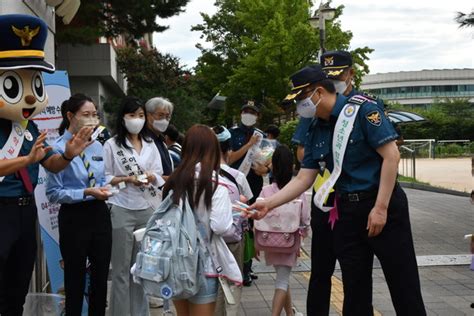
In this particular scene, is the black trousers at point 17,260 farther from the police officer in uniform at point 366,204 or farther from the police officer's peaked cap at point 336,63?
the police officer's peaked cap at point 336,63

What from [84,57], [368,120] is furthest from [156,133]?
[84,57]

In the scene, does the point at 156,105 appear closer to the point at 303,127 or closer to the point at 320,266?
the point at 303,127

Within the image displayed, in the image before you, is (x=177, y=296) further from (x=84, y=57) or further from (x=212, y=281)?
(x=84, y=57)

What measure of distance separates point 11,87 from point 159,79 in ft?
56.7

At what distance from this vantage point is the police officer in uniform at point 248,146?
614 cm

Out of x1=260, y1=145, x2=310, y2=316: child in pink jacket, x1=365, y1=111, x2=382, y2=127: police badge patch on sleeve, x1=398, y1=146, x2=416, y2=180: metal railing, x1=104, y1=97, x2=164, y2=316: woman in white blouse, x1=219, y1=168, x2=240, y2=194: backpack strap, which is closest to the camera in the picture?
x1=365, y1=111, x2=382, y2=127: police badge patch on sleeve

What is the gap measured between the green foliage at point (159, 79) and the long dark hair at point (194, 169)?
587 inches

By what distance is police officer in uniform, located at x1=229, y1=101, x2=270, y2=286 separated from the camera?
6.14 m

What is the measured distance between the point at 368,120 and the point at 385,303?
274 centimetres

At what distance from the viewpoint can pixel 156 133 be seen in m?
5.28

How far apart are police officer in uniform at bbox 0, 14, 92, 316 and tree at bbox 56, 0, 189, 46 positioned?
7.54m

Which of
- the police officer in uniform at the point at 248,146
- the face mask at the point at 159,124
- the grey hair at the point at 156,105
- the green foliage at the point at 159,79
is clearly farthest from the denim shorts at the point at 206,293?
the green foliage at the point at 159,79

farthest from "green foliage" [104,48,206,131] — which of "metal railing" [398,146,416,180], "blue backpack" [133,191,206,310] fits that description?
"blue backpack" [133,191,206,310]

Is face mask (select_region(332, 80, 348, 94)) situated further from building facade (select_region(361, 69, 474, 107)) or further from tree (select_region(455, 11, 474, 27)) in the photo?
building facade (select_region(361, 69, 474, 107))
